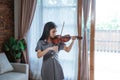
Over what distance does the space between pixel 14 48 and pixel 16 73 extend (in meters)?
0.68

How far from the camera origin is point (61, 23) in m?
4.64

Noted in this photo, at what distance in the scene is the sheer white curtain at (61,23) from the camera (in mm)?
4547

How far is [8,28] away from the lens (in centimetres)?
495

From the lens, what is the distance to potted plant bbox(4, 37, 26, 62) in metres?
4.75

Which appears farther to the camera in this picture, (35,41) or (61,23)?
(35,41)

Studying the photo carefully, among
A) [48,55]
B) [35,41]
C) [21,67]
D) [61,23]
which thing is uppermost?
[61,23]

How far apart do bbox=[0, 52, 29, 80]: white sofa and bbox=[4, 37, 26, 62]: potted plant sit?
0.33m

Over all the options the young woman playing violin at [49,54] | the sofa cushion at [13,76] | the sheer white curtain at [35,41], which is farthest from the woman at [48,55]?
the sheer white curtain at [35,41]

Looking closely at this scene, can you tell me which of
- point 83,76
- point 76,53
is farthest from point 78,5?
point 83,76

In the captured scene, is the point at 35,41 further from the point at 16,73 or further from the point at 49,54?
the point at 49,54

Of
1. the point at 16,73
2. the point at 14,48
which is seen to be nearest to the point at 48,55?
the point at 16,73

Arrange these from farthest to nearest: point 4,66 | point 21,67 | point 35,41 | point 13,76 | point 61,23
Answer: point 35,41 → point 61,23 → point 21,67 → point 4,66 → point 13,76

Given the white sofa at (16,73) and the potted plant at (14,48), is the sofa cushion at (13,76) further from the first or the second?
the potted plant at (14,48)

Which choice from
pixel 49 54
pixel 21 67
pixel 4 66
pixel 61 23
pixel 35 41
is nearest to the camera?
pixel 49 54
